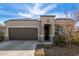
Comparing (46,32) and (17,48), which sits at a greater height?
(46,32)

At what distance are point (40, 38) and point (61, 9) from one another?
1540mm

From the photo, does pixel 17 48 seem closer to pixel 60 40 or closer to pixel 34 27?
pixel 34 27

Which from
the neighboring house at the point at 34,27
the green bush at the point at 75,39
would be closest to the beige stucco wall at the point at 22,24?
the neighboring house at the point at 34,27

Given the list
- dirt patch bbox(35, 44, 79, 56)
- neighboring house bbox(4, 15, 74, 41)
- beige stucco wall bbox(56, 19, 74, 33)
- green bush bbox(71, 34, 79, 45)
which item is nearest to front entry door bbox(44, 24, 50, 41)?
neighboring house bbox(4, 15, 74, 41)

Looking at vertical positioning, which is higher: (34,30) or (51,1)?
(51,1)

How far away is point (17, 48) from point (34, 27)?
1.17 m

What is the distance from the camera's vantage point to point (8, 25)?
45.4ft

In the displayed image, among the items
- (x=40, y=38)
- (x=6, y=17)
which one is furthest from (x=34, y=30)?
(x=6, y=17)

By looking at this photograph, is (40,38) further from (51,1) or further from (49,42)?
(51,1)

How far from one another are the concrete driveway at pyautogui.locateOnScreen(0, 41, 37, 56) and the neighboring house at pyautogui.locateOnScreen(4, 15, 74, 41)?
216 millimetres

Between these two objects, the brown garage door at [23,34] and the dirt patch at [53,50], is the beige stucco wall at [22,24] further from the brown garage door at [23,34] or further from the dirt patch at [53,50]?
the dirt patch at [53,50]

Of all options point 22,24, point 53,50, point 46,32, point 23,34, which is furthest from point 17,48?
point 53,50

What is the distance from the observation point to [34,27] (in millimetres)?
13875

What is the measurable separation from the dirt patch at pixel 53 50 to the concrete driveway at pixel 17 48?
26cm
